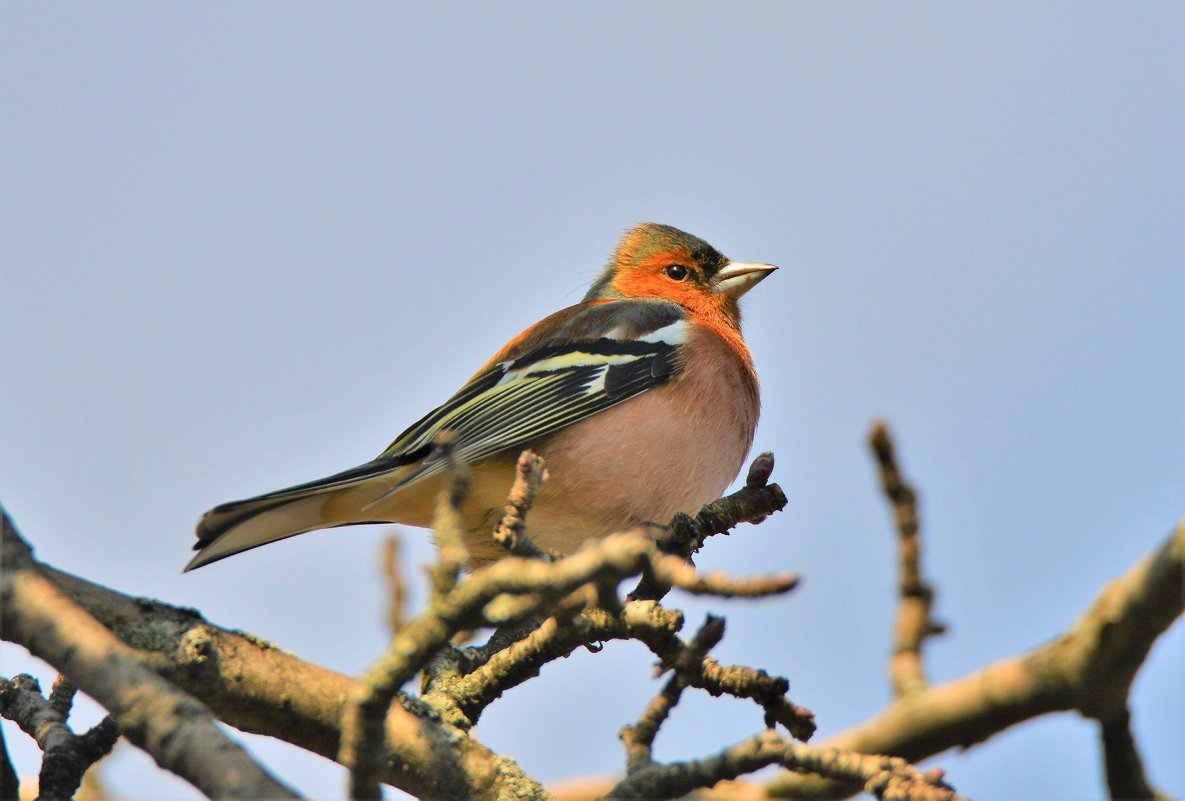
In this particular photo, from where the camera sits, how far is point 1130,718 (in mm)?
3607

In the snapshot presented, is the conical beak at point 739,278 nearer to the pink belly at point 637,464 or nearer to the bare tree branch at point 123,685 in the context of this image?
the pink belly at point 637,464

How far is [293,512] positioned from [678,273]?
378 cm

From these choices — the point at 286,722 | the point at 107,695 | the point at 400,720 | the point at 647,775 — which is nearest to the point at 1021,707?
the point at 647,775

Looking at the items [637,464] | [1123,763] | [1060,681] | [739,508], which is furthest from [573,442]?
[1123,763]

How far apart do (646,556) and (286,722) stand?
1.56m

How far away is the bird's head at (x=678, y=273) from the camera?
822 cm

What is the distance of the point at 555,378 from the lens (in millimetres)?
6703

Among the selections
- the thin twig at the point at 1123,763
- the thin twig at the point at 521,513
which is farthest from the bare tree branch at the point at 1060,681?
the thin twig at the point at 521,513

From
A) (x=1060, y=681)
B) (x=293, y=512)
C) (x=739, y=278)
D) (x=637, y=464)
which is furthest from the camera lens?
(x=739, y=278)

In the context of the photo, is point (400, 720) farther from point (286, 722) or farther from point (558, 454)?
point (558, 454)

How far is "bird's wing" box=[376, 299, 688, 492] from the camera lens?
6132 millimetres

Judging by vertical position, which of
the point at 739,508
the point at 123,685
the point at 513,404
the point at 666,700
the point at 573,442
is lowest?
the point at 666,700

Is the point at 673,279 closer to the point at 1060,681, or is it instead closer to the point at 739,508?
the point at 739,508

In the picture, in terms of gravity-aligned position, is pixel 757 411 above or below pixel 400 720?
above
